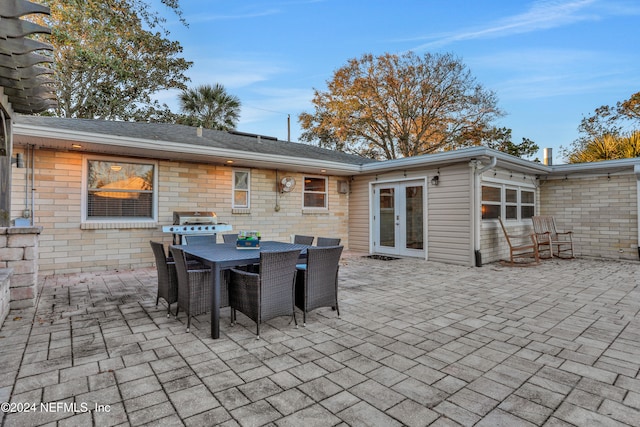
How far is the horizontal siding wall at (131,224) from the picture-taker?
18.4 feet

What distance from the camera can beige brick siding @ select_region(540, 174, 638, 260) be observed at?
24.9ft

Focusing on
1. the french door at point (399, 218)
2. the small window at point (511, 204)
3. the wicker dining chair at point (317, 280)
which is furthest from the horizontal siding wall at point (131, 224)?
the small window at point (511, 204)

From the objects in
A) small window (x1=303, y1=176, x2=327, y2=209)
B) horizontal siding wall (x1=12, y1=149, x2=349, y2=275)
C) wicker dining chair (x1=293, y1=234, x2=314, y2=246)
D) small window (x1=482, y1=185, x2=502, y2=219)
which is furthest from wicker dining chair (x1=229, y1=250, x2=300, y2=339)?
small window (x1=303, y1=176, x2=327, y2=209)

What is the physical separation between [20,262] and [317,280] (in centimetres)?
333

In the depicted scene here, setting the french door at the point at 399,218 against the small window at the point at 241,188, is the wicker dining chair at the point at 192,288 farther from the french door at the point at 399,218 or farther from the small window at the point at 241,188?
the french door at the point at 399,218

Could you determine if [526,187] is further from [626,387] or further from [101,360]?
[101,360]

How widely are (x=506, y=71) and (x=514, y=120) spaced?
4.63 m

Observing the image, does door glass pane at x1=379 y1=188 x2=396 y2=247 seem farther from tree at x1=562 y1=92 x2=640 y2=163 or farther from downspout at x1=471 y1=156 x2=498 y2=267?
tree at x1=562 y1=92 x2=640 y2=163

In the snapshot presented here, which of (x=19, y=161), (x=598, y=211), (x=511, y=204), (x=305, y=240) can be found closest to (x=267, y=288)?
(x=305, y=240)

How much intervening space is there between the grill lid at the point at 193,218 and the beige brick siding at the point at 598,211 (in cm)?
856

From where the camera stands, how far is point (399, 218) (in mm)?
8102

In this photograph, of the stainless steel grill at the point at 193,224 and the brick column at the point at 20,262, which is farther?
the stainless steel grill at the point at 193,224

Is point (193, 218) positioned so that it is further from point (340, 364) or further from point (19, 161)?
point (340, 364)

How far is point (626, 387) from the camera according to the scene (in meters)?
2.04
